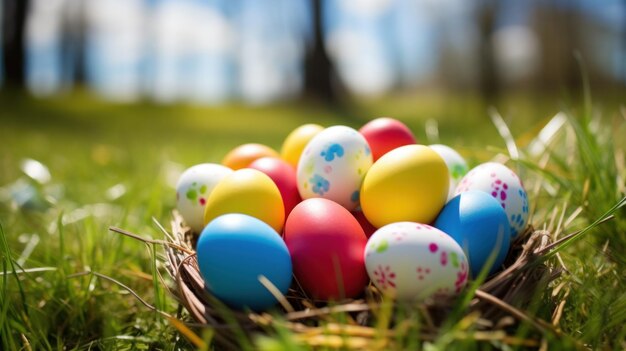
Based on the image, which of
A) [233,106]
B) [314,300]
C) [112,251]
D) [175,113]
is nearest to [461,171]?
[314,300]

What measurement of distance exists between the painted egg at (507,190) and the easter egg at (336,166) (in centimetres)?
31

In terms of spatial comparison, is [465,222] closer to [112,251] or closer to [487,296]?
[487,296]

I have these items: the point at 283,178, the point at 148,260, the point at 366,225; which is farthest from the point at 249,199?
the point at 148,260

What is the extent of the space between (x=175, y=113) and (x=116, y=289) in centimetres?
923

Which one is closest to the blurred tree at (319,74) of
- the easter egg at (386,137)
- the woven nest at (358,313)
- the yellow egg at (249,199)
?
the easter egg at (386,137)

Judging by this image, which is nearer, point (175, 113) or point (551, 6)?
point (175, 113)

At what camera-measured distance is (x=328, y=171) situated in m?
1.40

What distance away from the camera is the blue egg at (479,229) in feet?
3.95

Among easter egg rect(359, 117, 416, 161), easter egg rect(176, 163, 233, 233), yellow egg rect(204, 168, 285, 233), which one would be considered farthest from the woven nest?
easter egg rect(359, 117, 416, 161)

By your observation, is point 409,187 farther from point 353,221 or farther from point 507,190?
point 507,190

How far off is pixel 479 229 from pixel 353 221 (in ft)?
0.99

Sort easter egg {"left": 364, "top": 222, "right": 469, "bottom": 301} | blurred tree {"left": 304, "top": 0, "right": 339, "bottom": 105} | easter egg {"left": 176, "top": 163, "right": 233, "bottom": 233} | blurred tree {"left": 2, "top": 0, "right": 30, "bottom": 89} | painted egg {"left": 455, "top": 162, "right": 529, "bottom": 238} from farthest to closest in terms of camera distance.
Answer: blurred tree {"left": 304, "top": 0, "right": 339, "bottom": 105}, blurred tree {"left": 2, "top": 0, "right": 30, "bottom": 89}, easter egg {"left": 176, "top": 163, "right": 233, "bottom": 233}, painted egg {"left": 455, "top": 162, "right": 529, "bottom": 238}, easter egg {"left": 364, "top": 222, "right": 469, "bottom": 301}

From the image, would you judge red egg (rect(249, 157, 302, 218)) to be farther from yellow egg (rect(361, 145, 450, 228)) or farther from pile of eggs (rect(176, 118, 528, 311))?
yellow egg (rect(361, 145, 450, 228))

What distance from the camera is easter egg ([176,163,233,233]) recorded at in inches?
59.3
